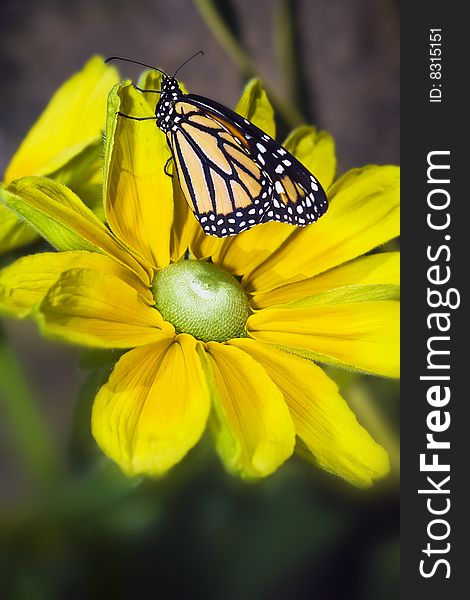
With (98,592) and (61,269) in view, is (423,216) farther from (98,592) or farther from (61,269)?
(98,592)

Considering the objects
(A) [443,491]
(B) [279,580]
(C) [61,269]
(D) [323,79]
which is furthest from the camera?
(D) [323,79]

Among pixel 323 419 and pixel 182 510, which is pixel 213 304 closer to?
pixel 323 419

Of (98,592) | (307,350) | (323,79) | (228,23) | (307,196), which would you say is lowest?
(98,592)

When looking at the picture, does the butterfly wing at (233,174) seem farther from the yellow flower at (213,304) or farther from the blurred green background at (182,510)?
the blurred green background at (182,510)

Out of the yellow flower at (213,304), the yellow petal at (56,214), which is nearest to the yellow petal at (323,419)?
the yellow flower at (213,304)

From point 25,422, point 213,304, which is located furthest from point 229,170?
point 25,422

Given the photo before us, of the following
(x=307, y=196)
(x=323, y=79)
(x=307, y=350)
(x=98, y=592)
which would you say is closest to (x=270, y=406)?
(x=307, y=350)
